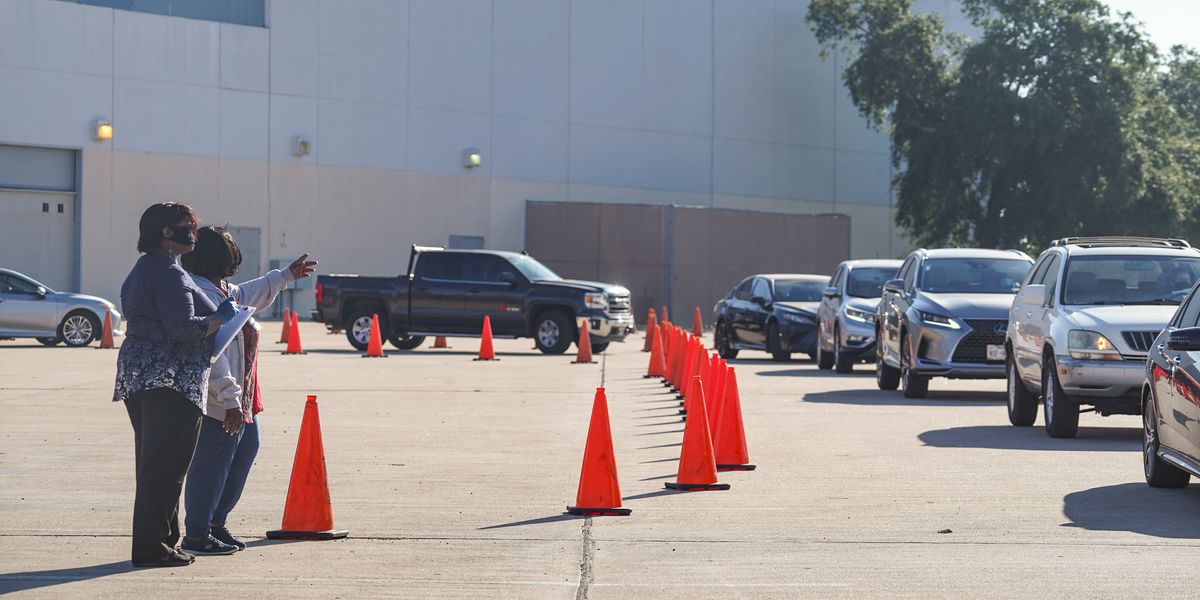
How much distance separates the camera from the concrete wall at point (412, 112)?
4497 cm

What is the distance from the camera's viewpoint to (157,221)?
821 cm

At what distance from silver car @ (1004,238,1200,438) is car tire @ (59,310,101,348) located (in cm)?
1972

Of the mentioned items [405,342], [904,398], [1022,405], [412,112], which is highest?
[412,112]

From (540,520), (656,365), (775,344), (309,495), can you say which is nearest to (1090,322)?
(540,520)

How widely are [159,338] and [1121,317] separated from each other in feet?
31.4

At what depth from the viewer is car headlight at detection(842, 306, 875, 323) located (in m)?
25.6

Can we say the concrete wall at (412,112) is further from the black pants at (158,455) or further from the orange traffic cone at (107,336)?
the black pants at (158,455)

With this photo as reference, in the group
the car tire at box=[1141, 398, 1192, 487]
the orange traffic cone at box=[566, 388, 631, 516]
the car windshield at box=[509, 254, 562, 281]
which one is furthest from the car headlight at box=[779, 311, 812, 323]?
the orange traffic cone at box=[566, 388, 631, 516]

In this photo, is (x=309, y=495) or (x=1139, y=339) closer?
(x=309, y=495)

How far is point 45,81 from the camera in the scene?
43781mm

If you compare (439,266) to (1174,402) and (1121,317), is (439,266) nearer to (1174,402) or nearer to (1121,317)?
(1121,317)

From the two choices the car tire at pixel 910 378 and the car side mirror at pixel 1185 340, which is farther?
the car tire at pixel 910 378

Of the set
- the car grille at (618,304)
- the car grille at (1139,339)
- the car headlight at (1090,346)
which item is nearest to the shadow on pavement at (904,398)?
the car headlight at (1090,346)

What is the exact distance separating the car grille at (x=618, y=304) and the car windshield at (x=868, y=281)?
5.92 meters
